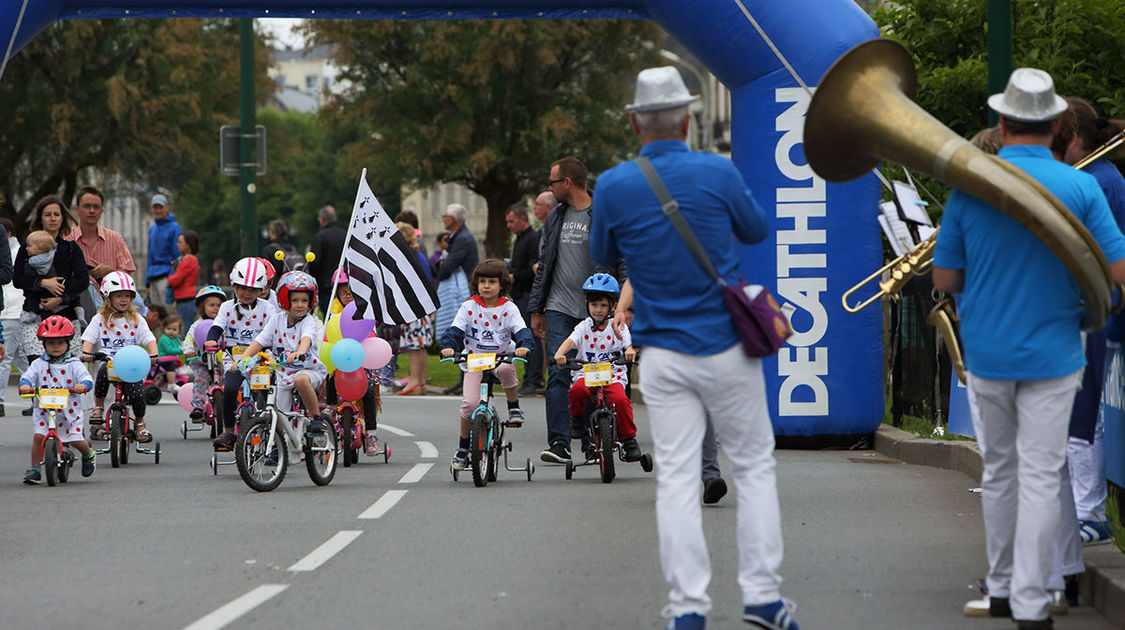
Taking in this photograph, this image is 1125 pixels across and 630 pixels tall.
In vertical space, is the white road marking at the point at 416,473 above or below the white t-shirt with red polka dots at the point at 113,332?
below

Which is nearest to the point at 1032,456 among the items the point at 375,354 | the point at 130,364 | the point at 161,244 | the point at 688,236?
the point at 688,236

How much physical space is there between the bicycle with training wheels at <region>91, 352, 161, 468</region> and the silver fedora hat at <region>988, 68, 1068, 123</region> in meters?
8.15

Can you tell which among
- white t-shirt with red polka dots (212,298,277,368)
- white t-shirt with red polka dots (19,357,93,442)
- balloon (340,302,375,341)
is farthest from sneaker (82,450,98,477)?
balloon (340,302,375,341)

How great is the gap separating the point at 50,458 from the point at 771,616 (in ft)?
23.2

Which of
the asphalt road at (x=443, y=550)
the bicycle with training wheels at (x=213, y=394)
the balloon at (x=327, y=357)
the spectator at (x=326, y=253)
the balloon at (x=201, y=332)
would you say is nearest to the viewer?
the asphalt road at (x=443, y=550)

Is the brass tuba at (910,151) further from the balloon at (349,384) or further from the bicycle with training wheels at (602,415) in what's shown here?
the balloon at (349,384)

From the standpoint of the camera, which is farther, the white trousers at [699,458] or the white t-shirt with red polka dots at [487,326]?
the white t-shirt with red polka dots at [487,326]

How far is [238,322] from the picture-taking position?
13430 millimetres

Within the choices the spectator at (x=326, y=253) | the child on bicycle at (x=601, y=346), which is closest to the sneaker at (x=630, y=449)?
the child on bicycle at (x=601, y=346)

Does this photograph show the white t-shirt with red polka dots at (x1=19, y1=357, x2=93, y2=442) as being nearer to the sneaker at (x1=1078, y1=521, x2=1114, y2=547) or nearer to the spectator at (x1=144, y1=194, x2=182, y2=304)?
the sneaker at (x1=1078, y1=521, x2=1114, y2=547)

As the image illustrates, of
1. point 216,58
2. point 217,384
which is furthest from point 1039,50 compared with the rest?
point 216,58

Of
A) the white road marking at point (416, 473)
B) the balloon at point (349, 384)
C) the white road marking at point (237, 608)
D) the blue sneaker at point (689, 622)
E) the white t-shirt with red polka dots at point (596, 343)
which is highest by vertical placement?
the white t-shirt with red polka dots at point (596, 343)

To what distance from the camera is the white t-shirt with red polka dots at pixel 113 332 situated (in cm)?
1349

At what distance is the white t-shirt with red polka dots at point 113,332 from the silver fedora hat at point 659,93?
7.57m
